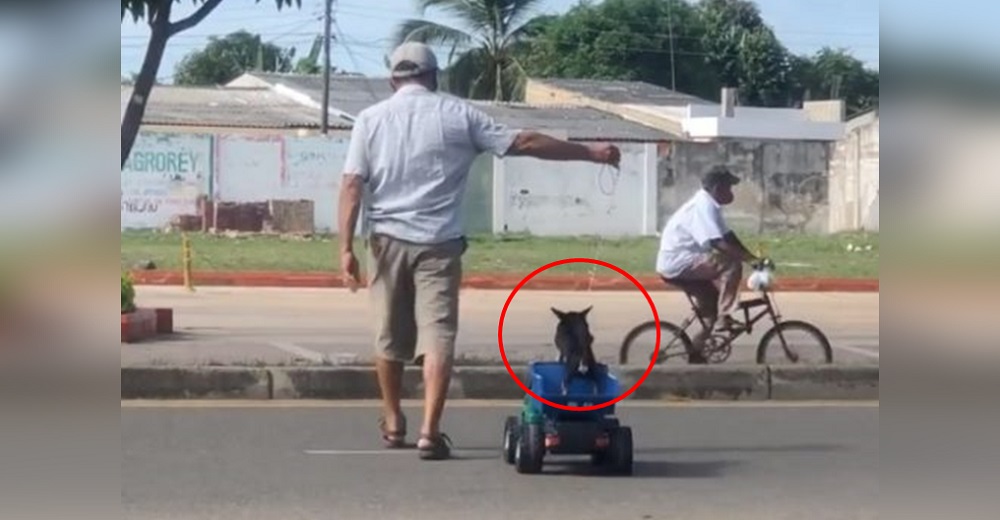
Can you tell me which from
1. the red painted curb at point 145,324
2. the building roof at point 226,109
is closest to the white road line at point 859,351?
the red painted curb at point 145,324

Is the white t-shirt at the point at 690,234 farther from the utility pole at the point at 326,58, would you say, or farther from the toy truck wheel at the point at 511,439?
the utility pole at the point at 326,58

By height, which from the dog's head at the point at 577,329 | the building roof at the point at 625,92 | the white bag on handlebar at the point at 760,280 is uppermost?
the building roof at the point at 625,92

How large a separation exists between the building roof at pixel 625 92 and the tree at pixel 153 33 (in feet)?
111

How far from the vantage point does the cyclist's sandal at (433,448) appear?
8539mm

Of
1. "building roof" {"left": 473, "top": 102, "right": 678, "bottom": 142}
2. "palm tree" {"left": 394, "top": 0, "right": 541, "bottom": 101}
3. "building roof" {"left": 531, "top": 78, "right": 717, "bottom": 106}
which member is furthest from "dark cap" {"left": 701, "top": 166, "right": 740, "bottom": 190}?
"building roof" {"left": 531, "top": 78, "right": 717, "bottom": 106}

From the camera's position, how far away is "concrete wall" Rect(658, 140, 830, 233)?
131 feet

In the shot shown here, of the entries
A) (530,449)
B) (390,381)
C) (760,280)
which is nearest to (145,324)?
(760,280)

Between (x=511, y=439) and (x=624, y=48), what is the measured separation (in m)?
41.4

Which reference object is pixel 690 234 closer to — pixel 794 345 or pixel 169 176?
pixel 794 345

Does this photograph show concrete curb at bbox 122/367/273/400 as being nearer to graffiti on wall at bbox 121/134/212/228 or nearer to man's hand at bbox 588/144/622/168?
man's hand at bbox 588/144/622/168

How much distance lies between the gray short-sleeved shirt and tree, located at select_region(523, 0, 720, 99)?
34.8m

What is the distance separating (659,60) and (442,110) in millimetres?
40048

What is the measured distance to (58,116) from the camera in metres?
4.44

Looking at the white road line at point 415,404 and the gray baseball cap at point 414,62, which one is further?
the white road line at point 415,404
